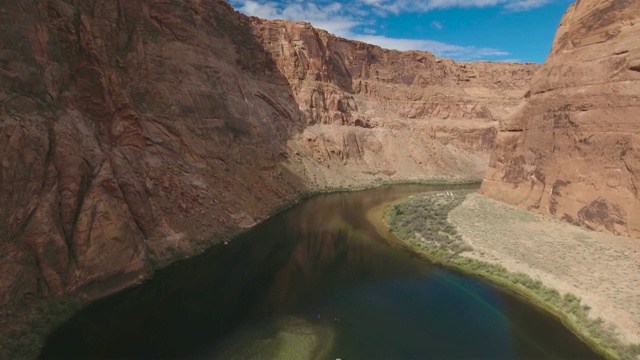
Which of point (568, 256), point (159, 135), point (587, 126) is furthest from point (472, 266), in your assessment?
point (159, 135)

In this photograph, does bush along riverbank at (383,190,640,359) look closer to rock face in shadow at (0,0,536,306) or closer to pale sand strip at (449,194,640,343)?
pale sand strip at (449,194,640,343)

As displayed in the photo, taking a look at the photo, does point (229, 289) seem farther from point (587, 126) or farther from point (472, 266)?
point (587, 126)

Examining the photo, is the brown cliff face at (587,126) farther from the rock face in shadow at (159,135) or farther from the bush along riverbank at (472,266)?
the rock face in shadow at (159,135)

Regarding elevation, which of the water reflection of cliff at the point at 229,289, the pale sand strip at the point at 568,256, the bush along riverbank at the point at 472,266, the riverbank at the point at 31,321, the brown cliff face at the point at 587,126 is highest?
the brown cliff face at the point at 587,126

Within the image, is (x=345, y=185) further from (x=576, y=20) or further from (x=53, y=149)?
(x=53, y=149)

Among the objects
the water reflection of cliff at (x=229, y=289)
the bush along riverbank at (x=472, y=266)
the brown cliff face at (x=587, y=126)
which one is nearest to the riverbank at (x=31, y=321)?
the water reflection of cliff at (x=229, y=289)

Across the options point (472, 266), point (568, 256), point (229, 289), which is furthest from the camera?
point (472, 266)
